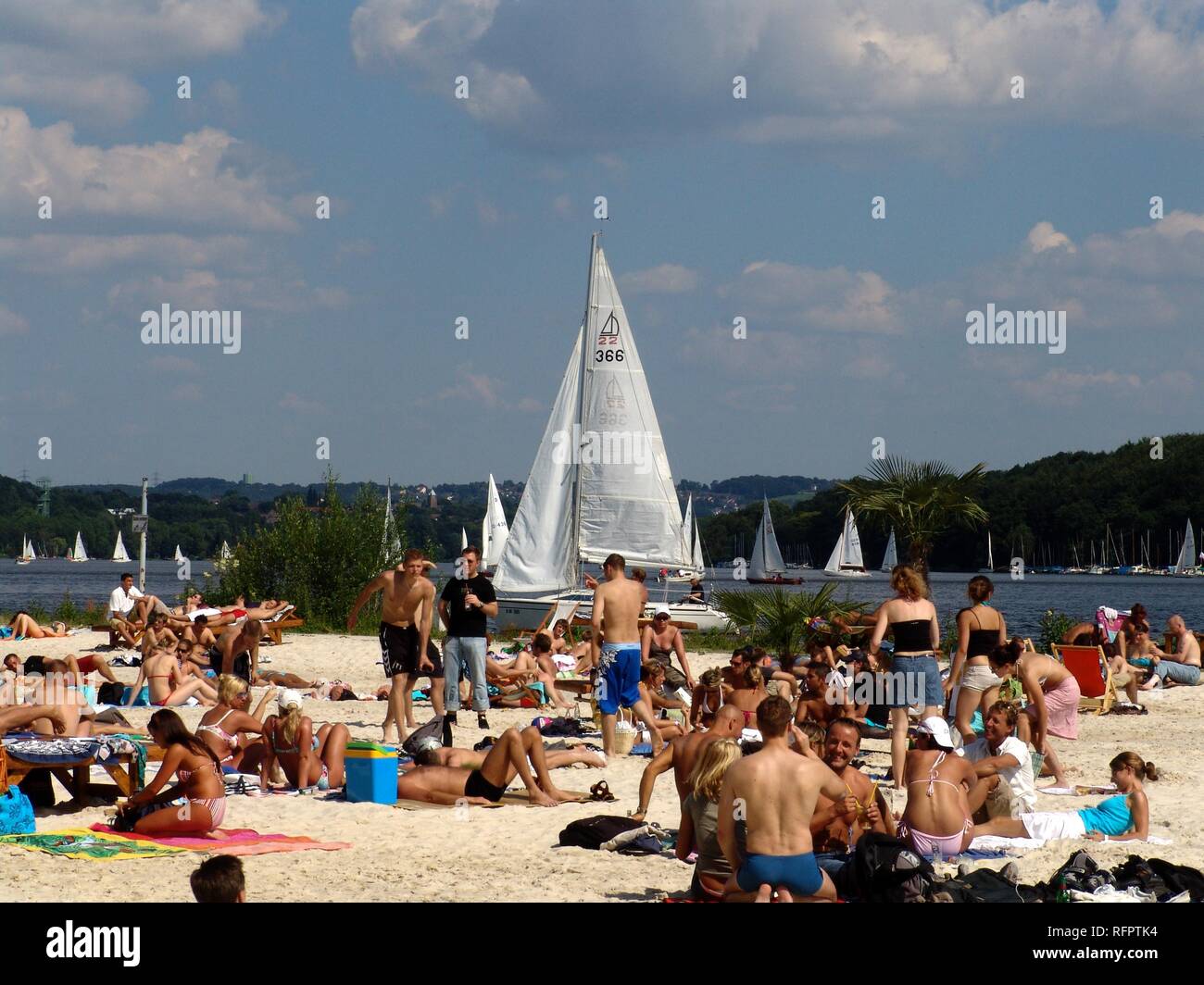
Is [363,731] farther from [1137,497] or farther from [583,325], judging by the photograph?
[1137,497]

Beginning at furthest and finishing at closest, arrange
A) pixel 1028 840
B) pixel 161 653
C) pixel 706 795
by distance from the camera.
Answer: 1. pixel 161 653
2. pixel 1028 840
3. pixel 706 795

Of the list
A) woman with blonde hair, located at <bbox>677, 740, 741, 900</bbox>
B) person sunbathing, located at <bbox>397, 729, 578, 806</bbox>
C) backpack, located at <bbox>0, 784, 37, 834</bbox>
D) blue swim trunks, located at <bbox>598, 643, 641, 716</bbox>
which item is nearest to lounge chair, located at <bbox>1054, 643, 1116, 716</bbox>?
blue swim trunks, located at <bbox>598, 643, 641, 716</bbox>

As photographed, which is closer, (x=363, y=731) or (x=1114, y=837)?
(x=1114, y=837)

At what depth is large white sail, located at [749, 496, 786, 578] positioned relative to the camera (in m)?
83.4

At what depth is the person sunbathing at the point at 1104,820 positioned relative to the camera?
29.1 feet

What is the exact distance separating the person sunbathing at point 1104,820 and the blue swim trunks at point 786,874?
9.32 feet

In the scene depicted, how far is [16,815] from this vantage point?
8.84 meters

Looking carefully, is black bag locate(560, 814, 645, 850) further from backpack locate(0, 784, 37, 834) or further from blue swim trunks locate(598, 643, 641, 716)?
backpack locate(0, 784, 37, 834)

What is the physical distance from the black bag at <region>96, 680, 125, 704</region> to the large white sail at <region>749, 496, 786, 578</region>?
221 feet

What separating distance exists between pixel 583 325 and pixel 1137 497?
95.6 meters

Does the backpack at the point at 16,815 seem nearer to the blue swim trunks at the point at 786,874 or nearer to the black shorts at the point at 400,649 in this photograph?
the black shorts at the point at 400,649

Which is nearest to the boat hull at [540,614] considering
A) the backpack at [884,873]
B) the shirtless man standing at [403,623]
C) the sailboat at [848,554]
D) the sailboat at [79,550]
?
the shirtless man standing at [403,623]
